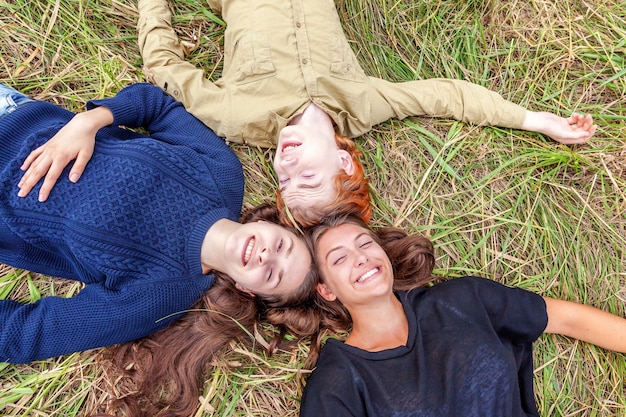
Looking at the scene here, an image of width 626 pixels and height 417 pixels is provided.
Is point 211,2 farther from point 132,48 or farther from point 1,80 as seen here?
point 1,80

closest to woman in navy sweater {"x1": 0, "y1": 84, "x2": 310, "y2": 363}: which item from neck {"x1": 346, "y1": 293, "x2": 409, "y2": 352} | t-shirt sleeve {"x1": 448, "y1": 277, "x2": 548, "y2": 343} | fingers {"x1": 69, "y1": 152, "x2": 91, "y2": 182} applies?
fingers {"x1": 69, "y1": 152, "x2": 91, "y2": 182}

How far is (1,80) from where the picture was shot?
263cm

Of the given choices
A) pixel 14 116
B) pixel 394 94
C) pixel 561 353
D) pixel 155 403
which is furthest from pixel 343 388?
pixel 14 116

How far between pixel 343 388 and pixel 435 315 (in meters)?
0.64

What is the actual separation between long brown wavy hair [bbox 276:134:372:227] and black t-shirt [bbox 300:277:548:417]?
1.80 ft

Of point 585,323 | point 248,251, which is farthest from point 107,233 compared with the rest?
point 585,323

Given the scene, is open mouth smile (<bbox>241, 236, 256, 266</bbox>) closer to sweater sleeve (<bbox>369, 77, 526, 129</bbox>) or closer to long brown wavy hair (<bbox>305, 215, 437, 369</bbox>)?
long brown wavy hair (<bbox>305, 215, 437, 369</bbox>)

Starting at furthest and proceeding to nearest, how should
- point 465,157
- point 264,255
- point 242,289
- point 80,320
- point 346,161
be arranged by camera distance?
point 465,157 → point 346,161 → point 242,289 → point 80,320 → point 264,255

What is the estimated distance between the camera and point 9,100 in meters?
2.38

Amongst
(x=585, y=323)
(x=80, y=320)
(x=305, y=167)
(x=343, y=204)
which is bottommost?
(x=585, y=323)

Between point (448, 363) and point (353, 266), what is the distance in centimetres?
68

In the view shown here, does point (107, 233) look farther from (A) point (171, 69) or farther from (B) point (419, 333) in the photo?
(B) point (419, 333)

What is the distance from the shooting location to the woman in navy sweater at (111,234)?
218 centimetres

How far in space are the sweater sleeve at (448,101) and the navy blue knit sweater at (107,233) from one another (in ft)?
3.78
